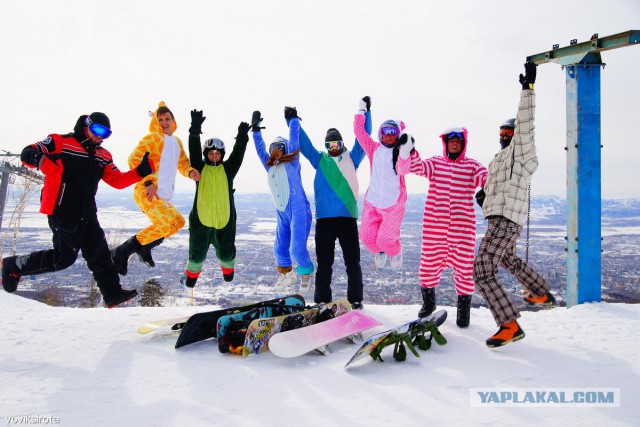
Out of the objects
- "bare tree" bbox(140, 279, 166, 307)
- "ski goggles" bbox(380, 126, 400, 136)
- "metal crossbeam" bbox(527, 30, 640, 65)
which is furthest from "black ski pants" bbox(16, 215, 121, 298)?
"bare tree" bbox(140, 279, 166, 307)

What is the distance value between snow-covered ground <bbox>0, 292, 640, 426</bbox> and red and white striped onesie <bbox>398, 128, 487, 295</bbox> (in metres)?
0.72

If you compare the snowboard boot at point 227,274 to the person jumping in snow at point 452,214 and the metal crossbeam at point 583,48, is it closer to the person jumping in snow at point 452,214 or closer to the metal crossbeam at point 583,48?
the person jumping in snow at point 452,214

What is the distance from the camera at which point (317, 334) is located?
14.0 feet

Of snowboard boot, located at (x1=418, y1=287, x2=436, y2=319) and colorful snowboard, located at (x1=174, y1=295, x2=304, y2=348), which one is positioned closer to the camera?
colorful snowboard, located at (x1=174, y1=295, x2=304, y2=348)

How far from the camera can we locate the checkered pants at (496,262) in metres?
4.09

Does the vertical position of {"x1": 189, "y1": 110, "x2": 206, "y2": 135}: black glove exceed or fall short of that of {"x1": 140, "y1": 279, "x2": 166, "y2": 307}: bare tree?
it exceeds it

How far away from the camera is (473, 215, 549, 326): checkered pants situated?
409cm

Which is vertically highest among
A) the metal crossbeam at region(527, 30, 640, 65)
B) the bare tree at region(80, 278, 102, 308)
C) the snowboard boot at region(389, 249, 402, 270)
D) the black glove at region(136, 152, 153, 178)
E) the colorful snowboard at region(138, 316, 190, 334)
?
the metal crossbeam at region(527, 30, 640, 65)

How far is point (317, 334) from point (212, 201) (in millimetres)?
2343

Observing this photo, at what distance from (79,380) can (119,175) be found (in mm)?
2463

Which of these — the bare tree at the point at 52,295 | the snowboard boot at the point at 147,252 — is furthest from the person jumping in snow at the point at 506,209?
the bare tree at the point at 52,295

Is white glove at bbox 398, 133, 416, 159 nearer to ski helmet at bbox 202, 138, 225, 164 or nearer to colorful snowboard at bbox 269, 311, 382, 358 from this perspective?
colorful snowboard at bbox 269, 311, 382, 358

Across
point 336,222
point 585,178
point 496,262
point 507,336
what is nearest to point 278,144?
point 336,222

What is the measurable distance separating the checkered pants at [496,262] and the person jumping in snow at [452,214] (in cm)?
41
